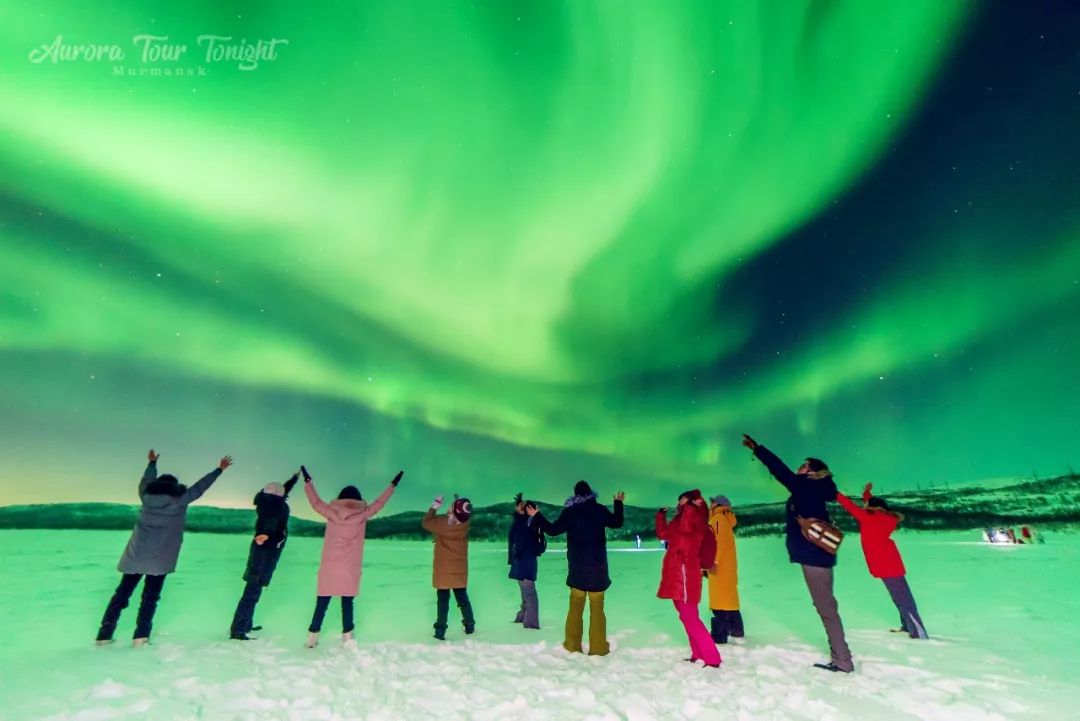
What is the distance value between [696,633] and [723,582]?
1.54 meters

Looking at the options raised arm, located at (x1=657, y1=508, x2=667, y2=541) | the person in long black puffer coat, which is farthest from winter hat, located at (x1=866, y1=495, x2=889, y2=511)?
the person in long black puffer coat

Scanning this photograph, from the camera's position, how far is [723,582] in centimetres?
819

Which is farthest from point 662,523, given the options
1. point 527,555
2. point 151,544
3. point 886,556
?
point 151,544

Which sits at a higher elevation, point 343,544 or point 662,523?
point 662,523

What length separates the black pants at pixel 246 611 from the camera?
811 centimetres

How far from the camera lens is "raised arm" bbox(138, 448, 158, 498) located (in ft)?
26.0

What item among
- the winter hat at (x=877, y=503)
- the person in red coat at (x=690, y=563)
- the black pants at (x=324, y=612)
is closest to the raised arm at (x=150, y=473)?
the black pants at (x=324, y=612)

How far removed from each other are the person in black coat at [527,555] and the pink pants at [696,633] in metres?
3.03

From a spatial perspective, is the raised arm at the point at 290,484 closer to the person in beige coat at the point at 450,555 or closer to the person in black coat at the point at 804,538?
the person in beige coat at the point at 450,555

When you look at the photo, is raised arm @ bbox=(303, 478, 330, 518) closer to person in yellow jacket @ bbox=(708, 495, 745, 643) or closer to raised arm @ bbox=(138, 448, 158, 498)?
raised arm @ bbox=(138, 448, 158, 498)

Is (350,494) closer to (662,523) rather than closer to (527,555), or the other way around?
(527,555)

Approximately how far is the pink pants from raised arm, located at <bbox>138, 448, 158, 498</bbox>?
7735 mm

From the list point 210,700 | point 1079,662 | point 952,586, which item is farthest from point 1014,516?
point 210,700

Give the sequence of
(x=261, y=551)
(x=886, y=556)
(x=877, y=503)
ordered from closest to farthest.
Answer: (x=886, y=556), (x=261, y=551), (x=877, y=503)
